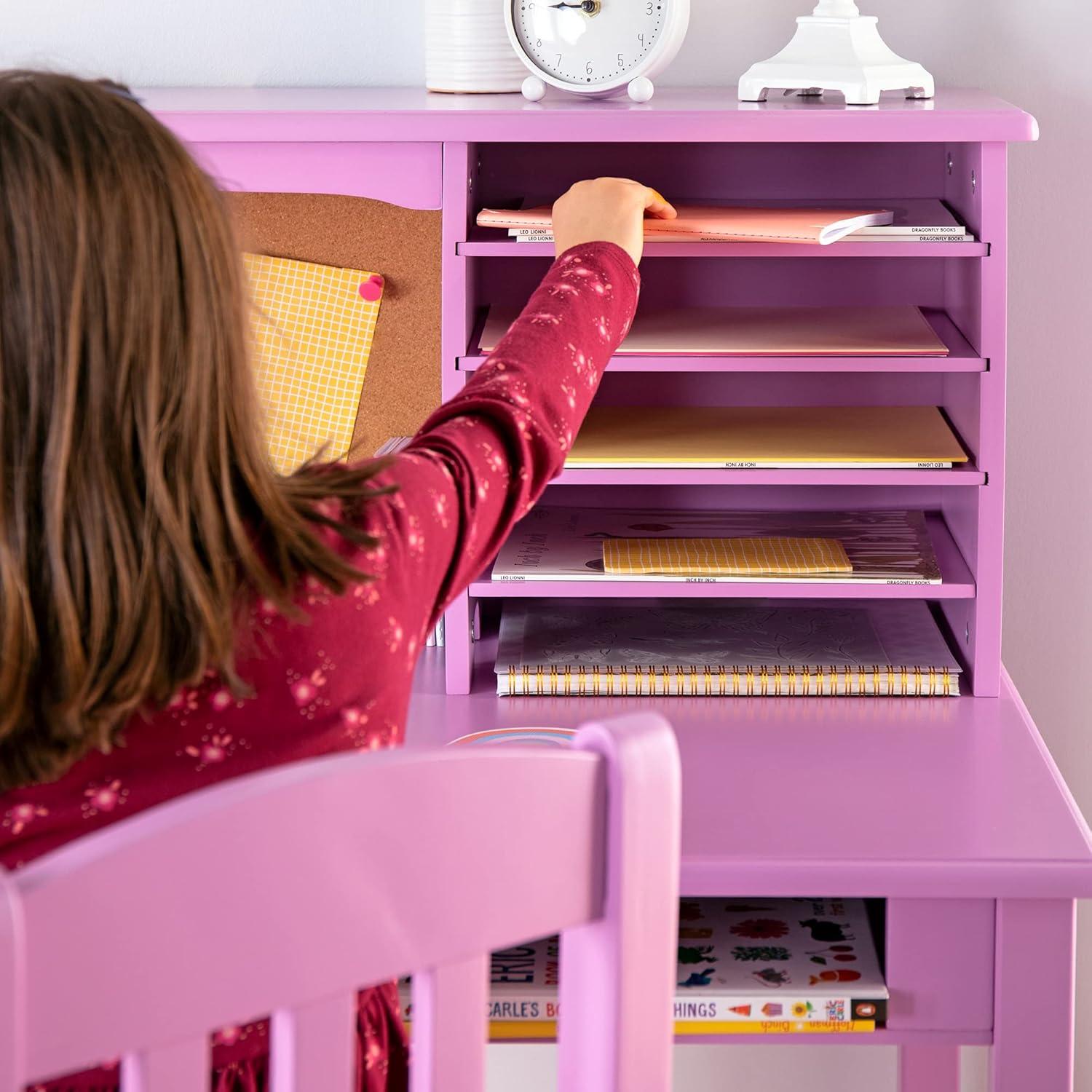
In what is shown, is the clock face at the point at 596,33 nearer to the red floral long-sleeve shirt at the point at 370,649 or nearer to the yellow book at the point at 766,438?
the yellow book at the point at 766,438

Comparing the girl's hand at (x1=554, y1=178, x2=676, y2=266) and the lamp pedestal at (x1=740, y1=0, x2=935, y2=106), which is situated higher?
the lamp pedestal at (x1=740, y1=0, x2=935, y2=106)

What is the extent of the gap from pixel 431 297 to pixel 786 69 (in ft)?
1.32

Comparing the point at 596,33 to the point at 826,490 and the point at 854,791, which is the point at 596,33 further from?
the point at 854,791

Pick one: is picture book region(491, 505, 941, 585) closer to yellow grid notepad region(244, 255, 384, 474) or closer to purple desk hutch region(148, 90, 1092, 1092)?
purple desk hutch region(148, 90, 1092, 1092)

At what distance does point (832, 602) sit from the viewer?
5.23 ft

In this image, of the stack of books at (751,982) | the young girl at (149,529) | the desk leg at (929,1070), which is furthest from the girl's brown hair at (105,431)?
the desk leg at (929,1070)

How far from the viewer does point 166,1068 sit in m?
0.46

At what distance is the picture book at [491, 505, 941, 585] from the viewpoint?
1.34 meters

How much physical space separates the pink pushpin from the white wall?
11.2 inches

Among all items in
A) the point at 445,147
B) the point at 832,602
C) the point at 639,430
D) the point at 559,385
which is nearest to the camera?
the point at 559,385

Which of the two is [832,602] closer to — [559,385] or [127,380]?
[559,385]

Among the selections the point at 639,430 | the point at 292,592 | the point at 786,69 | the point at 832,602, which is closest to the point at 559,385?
the point at 292,592

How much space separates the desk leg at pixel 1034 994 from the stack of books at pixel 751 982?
9cm

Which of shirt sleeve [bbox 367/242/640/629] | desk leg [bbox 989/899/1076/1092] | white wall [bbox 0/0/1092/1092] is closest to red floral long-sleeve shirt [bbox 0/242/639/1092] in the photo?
shirt sleeve [bbox 367/242/640/629]
